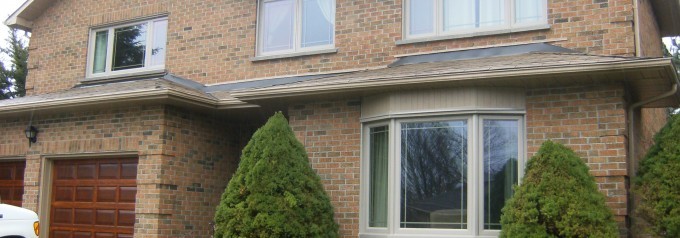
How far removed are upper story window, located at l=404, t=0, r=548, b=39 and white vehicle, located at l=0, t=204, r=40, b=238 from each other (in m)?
5.56

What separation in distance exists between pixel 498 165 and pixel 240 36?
513 cm

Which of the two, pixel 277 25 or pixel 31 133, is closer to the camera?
pixel 277 25

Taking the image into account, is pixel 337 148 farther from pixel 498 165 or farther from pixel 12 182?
pixel 12 182

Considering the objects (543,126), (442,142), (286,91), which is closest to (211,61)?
(286,91)

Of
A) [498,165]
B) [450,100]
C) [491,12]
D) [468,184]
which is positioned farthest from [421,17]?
[468,184]

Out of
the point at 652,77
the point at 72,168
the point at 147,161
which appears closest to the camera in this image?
the point at 652,77

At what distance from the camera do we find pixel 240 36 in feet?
39.4

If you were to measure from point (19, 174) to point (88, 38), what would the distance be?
8.95 ft

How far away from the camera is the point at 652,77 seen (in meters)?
8.16

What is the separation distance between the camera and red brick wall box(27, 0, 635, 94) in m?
9.38

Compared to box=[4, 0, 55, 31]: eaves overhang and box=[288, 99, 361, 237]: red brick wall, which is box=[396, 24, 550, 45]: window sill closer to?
box=[288, 99, 361, 237]: red brick wall

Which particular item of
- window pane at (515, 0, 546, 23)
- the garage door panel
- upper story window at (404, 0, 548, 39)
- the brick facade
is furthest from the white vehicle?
window pane at (515, 0, 546, 23)

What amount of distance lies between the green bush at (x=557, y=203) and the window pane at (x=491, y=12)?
8.85 ft

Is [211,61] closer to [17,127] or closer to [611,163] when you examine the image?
[17,127]
